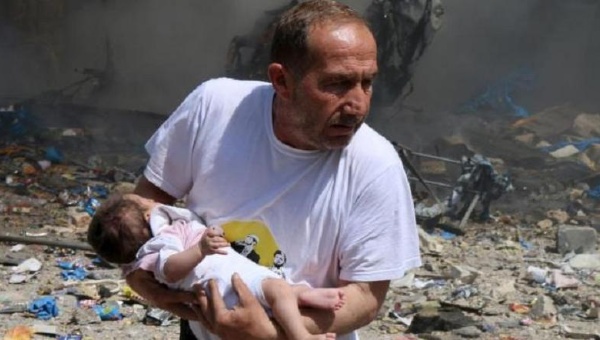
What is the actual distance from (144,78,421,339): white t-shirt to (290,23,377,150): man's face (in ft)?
0.30

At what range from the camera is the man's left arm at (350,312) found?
266cm

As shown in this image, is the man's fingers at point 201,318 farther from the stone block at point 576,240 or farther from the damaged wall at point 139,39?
the damaged wall at point 139,39

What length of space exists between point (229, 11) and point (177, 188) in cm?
1298

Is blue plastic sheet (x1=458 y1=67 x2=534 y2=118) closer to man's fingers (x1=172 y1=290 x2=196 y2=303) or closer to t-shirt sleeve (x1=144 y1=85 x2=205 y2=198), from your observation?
t-shirt sleeve (x1=144 y1=85 x2=205 y2=198)

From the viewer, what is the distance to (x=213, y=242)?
271cm

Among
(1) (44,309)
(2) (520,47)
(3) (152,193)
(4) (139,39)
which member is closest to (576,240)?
(1) (44,309)

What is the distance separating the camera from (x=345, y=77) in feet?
8.57

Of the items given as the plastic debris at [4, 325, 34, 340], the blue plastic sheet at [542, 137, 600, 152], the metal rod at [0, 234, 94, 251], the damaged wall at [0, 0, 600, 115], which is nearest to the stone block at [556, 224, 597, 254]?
the metal rod at [0, 234, 94, 251]

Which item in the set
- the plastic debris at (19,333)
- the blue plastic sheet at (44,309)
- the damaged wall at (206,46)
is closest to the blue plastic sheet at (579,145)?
the damaged wall at (206,46)

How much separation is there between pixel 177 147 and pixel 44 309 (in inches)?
147

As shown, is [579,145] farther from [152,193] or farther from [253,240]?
[253,240]

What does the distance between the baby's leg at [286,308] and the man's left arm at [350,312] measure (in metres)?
0.03

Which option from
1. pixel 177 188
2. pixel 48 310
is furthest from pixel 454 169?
pixel 177 188

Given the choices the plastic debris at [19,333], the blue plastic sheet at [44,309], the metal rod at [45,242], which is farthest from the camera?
the metal rod at [45,242]
